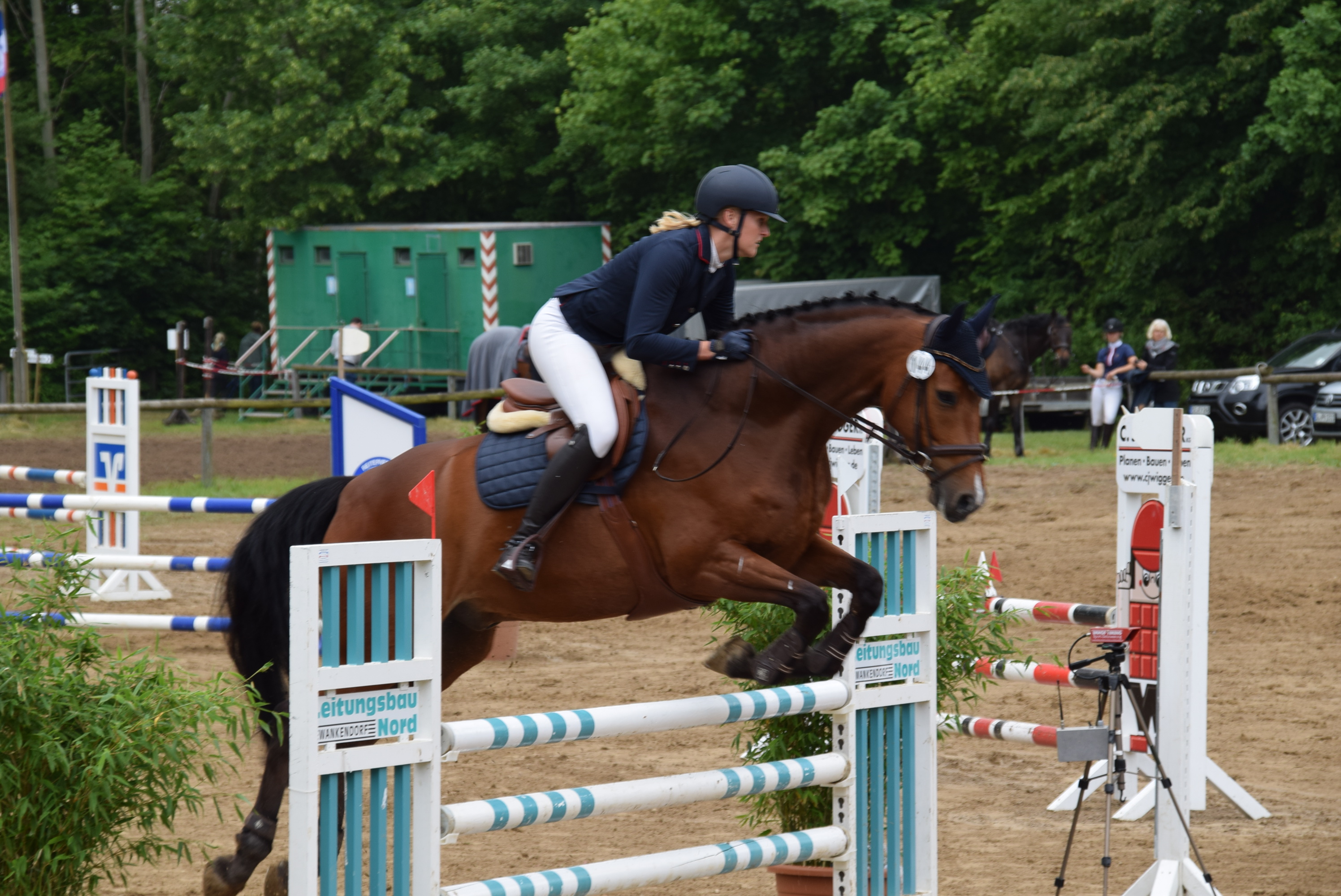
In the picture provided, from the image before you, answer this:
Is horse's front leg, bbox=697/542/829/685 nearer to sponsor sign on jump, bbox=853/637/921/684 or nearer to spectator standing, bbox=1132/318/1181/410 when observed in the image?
sponsor sign on jump, bbox=853/637/921/684

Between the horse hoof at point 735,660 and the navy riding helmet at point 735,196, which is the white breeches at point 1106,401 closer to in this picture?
the navy riding helmet at point 735,196

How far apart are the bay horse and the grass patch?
9.25 metres

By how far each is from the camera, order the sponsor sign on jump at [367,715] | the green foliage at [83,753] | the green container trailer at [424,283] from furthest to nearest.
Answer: the green container trailer at [424,283] → the sponsor sign on jump at [367,715] → the green foliage at [83,753]

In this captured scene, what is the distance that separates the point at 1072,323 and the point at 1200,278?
1948 millimetres

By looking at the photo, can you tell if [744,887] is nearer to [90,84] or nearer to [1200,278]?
[1200,278]

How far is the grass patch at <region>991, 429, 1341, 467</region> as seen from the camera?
1232 centimetres

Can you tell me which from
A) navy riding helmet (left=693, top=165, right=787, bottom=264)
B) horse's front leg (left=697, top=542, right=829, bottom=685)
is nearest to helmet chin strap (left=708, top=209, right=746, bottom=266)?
navy riding helmet (left=693, top=165, right=787, bottom=264)

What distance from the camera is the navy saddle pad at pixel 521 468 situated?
379 centimetres

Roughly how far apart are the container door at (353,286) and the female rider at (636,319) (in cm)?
1900

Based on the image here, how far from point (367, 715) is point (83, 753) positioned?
485 millimetres

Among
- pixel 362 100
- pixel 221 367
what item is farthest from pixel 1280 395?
pixel 362 100

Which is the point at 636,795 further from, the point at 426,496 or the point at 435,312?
the point at 435,312

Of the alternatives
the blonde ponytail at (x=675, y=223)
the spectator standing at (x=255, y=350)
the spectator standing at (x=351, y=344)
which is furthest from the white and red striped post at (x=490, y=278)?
the blonde ponytail at (x=675, y=223)

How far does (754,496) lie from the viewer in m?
3.69
